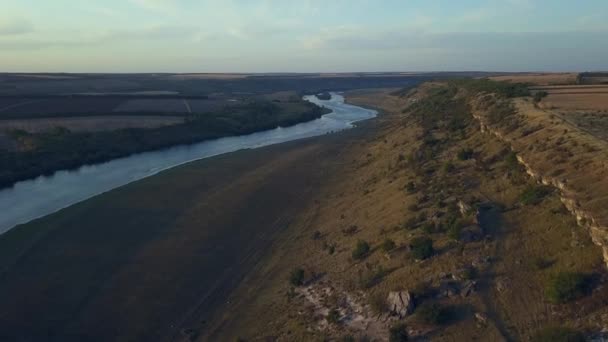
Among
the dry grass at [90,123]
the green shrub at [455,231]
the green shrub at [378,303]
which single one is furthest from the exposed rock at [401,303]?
the dry grass at [90,123]

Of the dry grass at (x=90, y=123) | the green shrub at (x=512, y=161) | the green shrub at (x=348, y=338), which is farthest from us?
the dry grass at (x=90, y=123)

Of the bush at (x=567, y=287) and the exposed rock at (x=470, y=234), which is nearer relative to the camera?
the bush at (x=567, y=287)

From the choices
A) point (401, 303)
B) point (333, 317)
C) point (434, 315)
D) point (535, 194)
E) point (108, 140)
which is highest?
point (535, 194)

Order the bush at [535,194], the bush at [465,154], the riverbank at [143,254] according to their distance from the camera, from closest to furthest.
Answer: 1. the riverbank at [143,254]
2. the bush at [535,194]
3. the bush at [465,154]

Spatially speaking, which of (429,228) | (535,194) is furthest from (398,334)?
(535,194)

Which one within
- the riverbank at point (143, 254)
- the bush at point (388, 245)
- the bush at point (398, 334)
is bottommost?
the riverbank at point (143, 254)

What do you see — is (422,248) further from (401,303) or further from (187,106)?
(187,106)

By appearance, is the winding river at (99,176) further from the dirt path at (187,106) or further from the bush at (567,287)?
the bush at (567,287)
